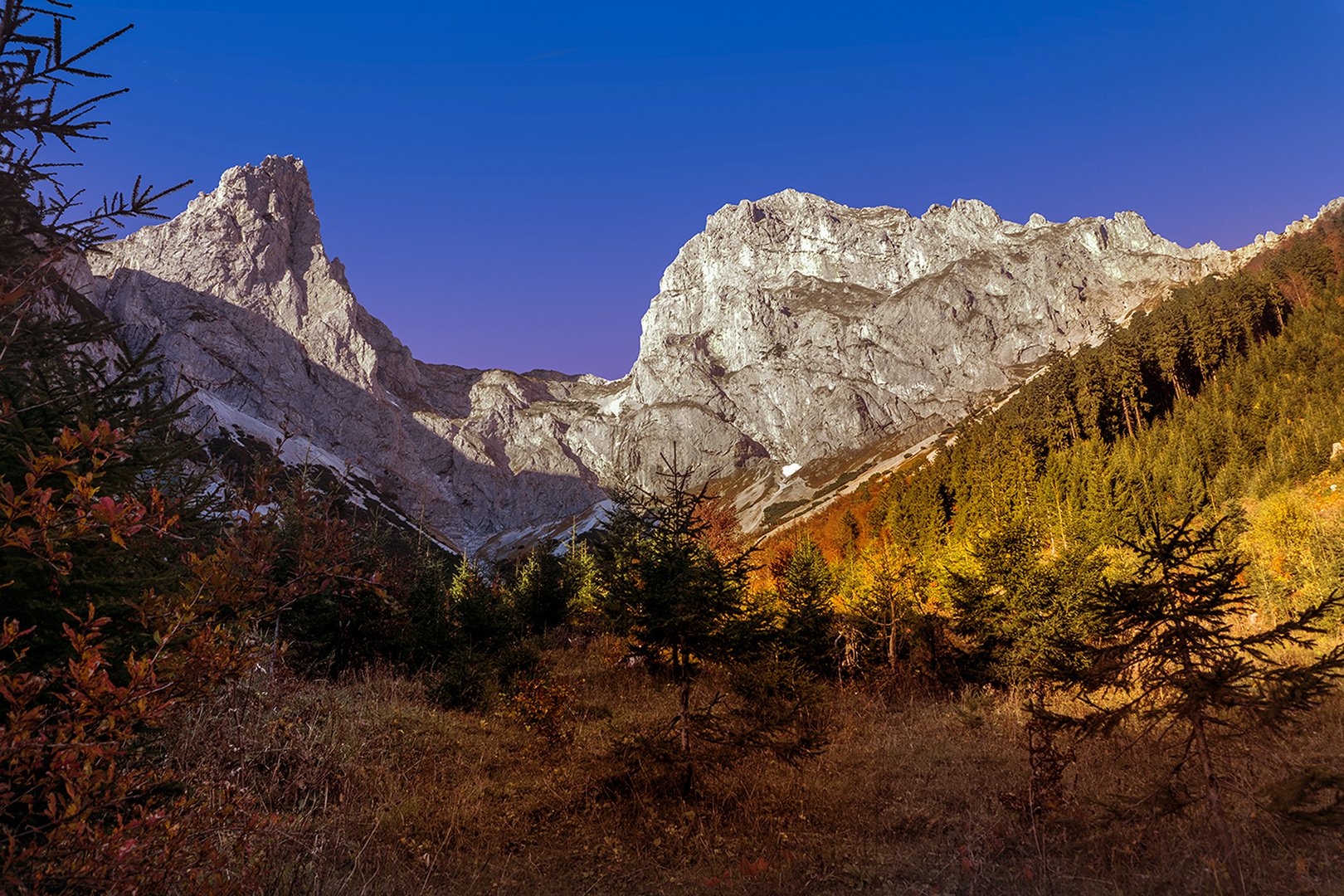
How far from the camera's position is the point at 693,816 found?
28.8 ft

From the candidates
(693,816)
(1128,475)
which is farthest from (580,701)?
(1128,475)

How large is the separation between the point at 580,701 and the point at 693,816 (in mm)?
6935

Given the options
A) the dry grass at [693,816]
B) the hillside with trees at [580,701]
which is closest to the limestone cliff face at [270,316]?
the hillside with trees at [580,701]

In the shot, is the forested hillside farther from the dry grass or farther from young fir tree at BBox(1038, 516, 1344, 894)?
the dry grass

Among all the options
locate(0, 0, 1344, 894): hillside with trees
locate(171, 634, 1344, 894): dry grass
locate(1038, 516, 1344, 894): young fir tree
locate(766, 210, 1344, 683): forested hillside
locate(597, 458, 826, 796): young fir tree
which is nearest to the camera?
locate(0, 0, 1344, 894): hillside with trees

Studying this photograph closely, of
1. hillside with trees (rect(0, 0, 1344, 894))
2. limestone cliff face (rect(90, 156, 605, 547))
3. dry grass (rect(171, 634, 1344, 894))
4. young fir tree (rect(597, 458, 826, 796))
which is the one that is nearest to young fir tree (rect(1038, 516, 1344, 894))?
hillside with trees (rect(0, 0, 1344, 894))

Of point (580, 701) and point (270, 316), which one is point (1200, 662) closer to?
point (580, 701)

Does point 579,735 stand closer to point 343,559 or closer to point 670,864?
point 670,864

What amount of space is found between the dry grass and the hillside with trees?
6 centimetres

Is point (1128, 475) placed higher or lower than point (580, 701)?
higher

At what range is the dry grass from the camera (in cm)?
663

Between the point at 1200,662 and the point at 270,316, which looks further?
the point at 270,316

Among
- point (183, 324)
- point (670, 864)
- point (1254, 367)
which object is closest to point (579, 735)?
point (670, 864)

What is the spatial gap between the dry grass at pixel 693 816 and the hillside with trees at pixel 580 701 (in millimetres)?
61
